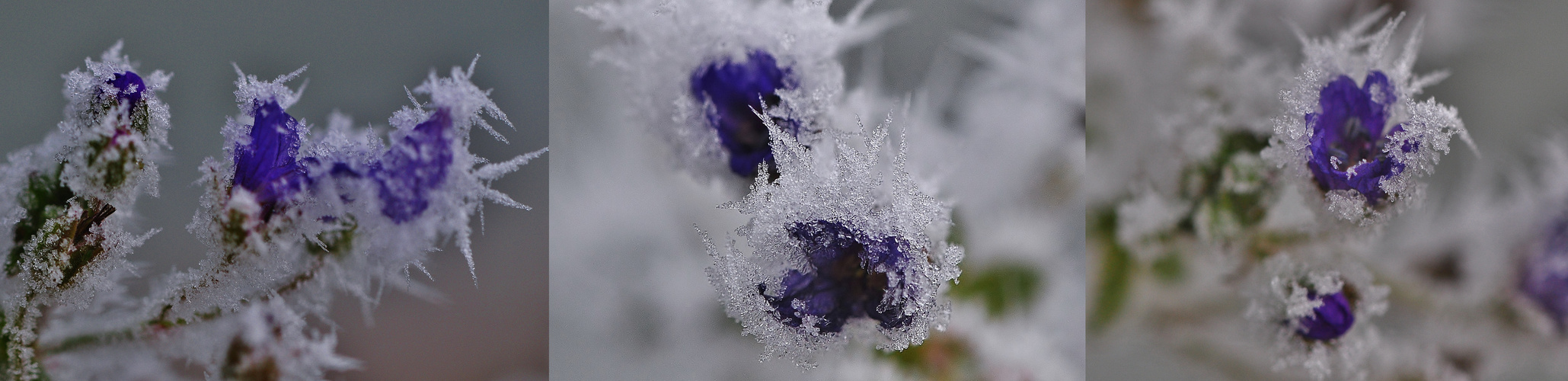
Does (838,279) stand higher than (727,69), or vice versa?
(727,69)

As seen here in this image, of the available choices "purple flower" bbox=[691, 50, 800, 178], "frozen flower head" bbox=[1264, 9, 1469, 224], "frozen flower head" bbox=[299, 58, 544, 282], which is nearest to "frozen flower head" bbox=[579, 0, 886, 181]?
"purple flower" bbox=[691, 50, 800, 178]

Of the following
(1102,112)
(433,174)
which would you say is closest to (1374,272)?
(1102,112)

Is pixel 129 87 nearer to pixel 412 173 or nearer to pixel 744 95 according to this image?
pixel 412 173

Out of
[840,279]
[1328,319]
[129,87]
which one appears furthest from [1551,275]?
[129,87]

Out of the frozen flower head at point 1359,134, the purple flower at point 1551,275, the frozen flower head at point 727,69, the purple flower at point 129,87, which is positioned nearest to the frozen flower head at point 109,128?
the purple flower at point 129,87

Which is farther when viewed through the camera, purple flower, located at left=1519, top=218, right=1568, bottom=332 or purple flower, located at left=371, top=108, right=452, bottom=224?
purple flower, located at left=1519, top=218, right=1568, bottom=332

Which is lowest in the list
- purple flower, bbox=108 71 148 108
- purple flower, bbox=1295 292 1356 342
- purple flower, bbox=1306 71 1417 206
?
purple flower, bbox=1295 292 1356 342

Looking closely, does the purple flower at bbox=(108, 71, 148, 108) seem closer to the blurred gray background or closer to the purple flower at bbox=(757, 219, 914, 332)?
the blurred gray background
